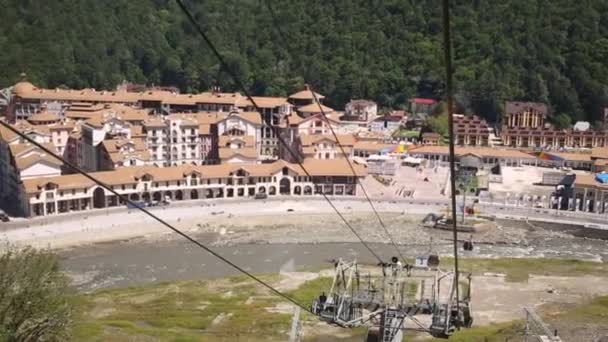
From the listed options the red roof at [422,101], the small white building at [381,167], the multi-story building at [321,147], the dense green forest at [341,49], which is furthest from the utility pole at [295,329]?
the red roof at [422,101]

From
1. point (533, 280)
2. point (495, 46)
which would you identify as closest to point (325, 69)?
point (495, 46)

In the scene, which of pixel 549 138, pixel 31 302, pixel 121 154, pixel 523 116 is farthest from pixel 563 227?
pixel 31 302

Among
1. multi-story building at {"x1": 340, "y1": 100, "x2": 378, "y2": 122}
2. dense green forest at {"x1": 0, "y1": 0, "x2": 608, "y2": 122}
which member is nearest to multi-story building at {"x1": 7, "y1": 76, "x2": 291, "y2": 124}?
multi-story building at {"x1": 340, "y1": 100, "x2": 378, "y2": 122}

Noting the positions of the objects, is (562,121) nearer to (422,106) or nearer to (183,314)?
(422,106)

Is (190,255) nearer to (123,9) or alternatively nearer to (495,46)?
(495,46)

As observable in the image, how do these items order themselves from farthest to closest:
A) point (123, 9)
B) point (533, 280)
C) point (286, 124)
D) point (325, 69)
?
point (123, 9) < point (325, 69) < point (286, 124) < point (533, 280)

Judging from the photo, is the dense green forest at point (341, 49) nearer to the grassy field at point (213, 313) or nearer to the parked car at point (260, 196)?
the parked car at point (260, 196)
